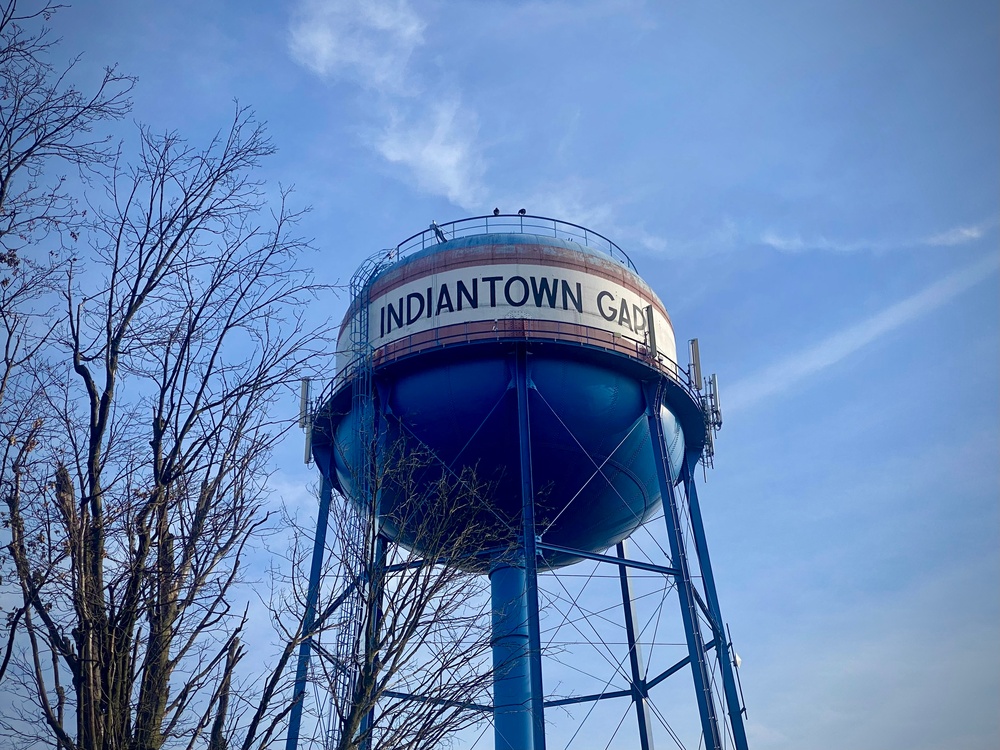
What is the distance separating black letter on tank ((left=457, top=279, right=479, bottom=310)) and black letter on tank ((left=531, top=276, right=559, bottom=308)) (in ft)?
3.15

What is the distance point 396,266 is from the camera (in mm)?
18609

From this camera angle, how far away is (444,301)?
17328 mm

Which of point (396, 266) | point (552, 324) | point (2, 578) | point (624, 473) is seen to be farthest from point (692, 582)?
point (2, 578)

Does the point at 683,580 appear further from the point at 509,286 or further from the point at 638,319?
the point at 509,286

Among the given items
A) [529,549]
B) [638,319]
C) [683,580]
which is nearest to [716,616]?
[683,580]

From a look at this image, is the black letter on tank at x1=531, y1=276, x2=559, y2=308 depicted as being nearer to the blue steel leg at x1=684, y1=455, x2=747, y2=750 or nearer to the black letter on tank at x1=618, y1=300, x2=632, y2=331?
the black letter on tank at x1=618, y1=300, x2=632, y2=331

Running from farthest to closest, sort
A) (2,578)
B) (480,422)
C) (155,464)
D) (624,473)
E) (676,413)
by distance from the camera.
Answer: (676,413), (624,473), (480,422), (155,464), (2,578)

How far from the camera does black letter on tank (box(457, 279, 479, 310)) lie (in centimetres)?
1720

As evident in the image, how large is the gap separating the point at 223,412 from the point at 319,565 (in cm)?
1161

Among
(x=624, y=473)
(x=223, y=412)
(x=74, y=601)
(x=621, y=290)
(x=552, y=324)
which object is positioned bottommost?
(x=74, y=601)

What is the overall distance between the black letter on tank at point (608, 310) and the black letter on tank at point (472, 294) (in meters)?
2.15

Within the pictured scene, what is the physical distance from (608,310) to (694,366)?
2552mm

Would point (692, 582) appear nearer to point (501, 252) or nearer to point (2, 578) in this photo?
point (501, 252)

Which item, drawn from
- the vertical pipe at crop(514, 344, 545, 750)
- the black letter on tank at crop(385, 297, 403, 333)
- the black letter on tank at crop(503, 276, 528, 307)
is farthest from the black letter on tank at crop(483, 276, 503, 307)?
the black letter on tank at crop(385, 297, 403, 333)
